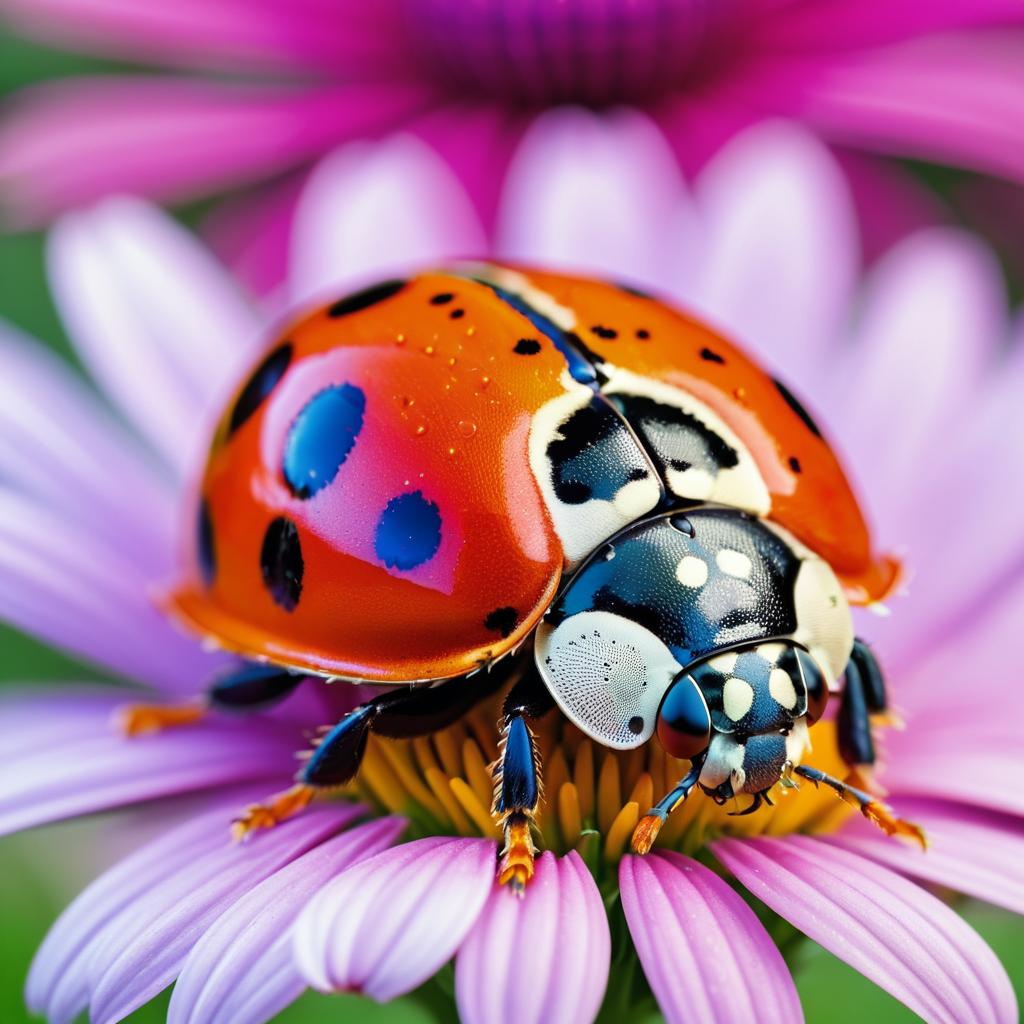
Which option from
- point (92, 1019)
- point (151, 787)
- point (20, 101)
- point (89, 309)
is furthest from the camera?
point (20, 101)

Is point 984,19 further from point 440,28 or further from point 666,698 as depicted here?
point 666,698

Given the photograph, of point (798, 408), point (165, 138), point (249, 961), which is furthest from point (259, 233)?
point (249, 961)

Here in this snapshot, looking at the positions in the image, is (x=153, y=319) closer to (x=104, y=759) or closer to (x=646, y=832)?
(x=104, y=759)

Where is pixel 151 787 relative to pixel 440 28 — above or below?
below

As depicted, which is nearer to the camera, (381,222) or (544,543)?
(544,543)

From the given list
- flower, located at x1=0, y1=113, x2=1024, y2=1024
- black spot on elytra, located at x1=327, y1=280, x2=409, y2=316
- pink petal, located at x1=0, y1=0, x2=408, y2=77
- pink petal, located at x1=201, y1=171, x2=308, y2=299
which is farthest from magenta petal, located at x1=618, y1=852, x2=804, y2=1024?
pink petal, located at x1=0, y1=0, x2=408, y2=77

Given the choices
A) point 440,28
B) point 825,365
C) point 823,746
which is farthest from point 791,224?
point 823,746

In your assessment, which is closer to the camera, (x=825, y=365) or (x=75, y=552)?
(x=75, y=552)
